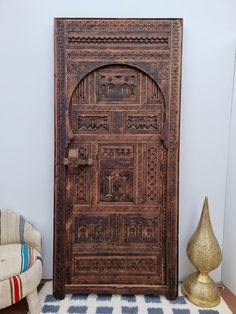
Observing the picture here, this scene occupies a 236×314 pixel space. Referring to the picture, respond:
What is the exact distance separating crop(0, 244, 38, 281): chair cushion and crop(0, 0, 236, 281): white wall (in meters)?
0.26

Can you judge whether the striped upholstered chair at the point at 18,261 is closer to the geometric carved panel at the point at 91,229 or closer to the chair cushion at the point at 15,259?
the chair cushion at the point at 15,259

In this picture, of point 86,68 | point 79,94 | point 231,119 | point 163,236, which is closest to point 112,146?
point 79,94

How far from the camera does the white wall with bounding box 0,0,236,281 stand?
1.97m

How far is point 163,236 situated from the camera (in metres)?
1.98

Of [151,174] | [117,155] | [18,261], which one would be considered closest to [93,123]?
[117,155]

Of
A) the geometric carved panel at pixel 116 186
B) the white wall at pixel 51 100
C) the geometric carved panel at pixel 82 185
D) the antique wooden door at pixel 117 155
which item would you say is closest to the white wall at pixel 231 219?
the white wall at pixel 51 100

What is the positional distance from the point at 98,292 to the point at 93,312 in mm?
170

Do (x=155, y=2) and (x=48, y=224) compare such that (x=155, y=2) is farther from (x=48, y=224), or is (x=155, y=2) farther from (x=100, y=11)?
(x=48, y=224)

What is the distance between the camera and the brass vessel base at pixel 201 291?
1896 mm

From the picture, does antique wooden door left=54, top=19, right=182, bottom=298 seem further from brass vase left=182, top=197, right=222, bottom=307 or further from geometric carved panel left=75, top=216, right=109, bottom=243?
brass vase left=182, top=197, right=222, bottom=307

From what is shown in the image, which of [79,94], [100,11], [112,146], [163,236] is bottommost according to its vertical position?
[163,236]

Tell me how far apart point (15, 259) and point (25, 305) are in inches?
15.4

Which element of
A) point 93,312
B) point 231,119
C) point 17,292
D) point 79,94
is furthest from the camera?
point 231,119

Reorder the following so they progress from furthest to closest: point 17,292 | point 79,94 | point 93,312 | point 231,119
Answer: point 231,119
point 79,94
point 93,312
point 17,292
